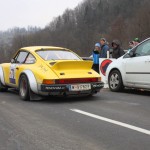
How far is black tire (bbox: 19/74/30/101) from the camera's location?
9.42 metres

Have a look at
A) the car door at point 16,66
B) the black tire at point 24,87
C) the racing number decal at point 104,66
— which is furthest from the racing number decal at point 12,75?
the racing number decal at point 104,66

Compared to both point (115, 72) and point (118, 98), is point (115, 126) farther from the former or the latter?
point (115, 72)

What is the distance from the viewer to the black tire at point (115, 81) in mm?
11215

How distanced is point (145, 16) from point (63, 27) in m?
35.5

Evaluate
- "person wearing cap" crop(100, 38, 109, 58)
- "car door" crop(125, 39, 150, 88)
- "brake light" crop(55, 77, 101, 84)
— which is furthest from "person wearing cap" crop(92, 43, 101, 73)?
"brake light" crop(55, 77, 101, 84)

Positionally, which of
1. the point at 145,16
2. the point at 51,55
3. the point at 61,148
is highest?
the point at 145,16

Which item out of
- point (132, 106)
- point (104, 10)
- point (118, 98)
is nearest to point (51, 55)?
point (118, 98)

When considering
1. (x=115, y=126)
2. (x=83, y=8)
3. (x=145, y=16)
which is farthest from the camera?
(x=83, y=8)

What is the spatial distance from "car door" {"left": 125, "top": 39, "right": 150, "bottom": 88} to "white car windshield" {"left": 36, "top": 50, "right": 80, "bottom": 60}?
164 cm

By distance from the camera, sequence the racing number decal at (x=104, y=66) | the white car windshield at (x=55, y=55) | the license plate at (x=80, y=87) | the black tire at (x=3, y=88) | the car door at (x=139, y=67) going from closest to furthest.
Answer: the license plate at (x=80, y=87)
the white car windshield at (x=55, y=55)
the car door at (x=139, y=67)
the black tire at (x=3, y=88)
the racing number decal at (x=104, y=66)

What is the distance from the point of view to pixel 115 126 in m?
6.30

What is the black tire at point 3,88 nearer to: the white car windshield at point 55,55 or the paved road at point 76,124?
the paved road at point 76,124

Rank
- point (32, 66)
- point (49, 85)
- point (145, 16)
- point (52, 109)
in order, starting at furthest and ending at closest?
point (145, 16) → point (32, 66) → point (49, 85) → point (52, 109)

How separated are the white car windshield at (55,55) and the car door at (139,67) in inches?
64.6
